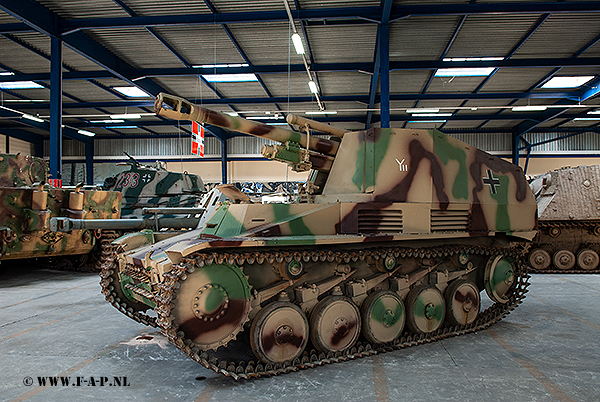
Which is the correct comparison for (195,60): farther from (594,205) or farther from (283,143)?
(594,205)

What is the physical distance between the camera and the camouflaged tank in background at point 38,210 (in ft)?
36.2

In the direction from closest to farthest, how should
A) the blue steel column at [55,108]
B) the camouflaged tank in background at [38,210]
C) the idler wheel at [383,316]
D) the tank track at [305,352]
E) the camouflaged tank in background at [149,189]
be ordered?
the tank track at [305,352] < the idler wheel at [383,316] < the camouflaged tank in background at [38,210] < the blue steel column at [55,108] < the camouflaged tank in background at [149,189]

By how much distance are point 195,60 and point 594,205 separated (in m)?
15.2

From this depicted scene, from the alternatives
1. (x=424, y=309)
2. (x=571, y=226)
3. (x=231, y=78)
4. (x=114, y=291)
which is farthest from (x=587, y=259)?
(x=231, y=78)

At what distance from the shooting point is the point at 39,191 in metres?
11.4

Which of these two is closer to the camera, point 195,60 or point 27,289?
point 27,289

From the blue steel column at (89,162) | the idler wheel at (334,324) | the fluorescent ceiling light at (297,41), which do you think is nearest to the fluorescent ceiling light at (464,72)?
the fluorescent ceiling light at (297,41)

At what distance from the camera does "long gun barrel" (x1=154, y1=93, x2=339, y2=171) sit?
5445 mm

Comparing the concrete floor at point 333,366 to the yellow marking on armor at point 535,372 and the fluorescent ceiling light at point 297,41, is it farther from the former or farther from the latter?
the fluorescent ceiling light at point 297,41

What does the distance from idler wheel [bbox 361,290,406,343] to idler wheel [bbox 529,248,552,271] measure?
9094mm

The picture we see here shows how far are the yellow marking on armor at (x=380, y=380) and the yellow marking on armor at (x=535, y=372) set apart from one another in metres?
1.75

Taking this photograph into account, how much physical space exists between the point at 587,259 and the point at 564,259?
0.71 metres

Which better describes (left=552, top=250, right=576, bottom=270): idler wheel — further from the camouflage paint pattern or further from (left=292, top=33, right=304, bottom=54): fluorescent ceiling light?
the camouflage paint pattern

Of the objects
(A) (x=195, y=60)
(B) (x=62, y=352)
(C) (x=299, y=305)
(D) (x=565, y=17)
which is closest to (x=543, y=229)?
(D) (x=565, y=17)
